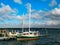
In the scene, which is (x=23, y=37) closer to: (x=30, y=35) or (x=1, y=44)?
(x=30, y=35)

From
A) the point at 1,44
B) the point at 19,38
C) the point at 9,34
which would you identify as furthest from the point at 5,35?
the point at 1,44

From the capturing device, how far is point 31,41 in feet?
321

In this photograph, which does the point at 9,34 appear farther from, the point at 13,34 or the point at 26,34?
the point at 26,34

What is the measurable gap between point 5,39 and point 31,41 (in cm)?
1298

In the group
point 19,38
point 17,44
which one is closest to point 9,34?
point 19,38

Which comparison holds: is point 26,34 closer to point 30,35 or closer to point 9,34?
point 30,35

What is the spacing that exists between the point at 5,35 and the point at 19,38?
36.2 feet

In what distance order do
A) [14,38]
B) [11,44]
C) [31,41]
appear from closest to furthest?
[11,44]
[31,41]
[14,38]

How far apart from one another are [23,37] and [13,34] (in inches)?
496

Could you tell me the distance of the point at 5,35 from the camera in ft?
353

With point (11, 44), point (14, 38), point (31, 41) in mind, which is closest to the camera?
point (11, 44)

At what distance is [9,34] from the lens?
108 metres

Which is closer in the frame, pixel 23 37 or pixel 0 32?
pixel 23 37

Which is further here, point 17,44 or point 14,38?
point 14,38
